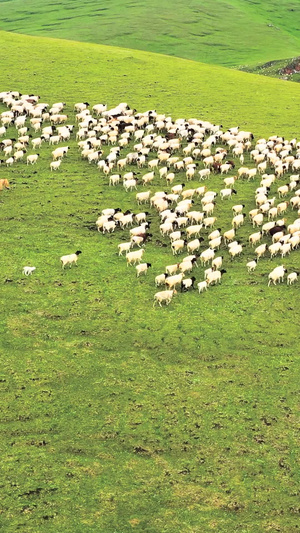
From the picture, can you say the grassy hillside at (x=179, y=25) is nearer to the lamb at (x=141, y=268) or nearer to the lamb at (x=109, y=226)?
the lamb at (x=109, y=226)

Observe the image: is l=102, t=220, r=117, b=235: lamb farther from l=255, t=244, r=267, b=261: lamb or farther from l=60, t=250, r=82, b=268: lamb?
l=255, t=244, r=267, b=261: lamb

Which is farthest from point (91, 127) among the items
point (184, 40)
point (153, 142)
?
point (184, 40)

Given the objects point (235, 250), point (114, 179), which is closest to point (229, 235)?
point (235, 250)

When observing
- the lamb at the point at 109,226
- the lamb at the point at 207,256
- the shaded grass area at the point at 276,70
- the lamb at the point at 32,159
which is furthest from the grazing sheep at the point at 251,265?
the shaded grass area at the point at 276,70

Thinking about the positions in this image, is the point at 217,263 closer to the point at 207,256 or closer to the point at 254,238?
A: the point at 207,256

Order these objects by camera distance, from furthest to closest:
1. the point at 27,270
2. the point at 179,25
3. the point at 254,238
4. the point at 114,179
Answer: the point at 179,25, the point at 114,179, the point at 254,238, the point at 27,270

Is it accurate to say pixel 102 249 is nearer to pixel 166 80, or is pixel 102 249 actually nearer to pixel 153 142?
pixel 153 142
